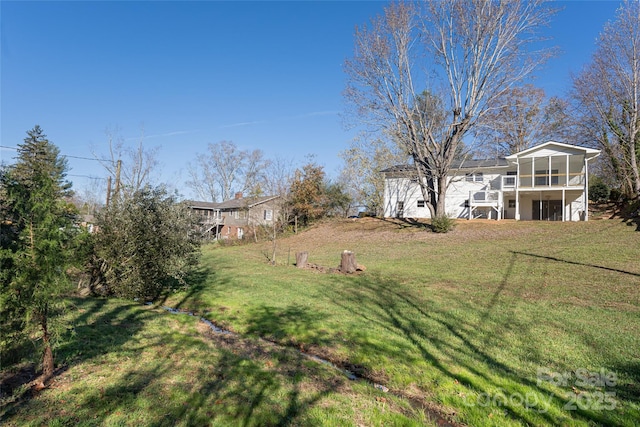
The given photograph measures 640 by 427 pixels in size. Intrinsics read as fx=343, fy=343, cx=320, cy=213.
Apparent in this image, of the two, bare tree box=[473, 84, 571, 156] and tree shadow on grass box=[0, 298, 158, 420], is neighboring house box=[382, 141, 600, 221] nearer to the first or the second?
bare tree box=[473, 84, 571, 156]

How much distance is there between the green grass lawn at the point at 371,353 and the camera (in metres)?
3.71

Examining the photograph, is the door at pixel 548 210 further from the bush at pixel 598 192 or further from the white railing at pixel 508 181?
the bush at pixel 598 192

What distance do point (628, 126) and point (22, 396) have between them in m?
32.6

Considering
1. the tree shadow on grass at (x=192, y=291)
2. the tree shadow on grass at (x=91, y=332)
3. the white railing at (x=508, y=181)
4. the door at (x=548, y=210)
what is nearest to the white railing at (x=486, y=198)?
the white railing at (x=508, y=181)

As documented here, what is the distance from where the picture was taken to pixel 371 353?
5.70m

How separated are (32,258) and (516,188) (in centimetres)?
2621

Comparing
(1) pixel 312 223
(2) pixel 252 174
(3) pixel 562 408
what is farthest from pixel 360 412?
(2) pixel 252 174

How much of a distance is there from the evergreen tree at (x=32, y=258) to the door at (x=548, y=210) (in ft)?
95.9

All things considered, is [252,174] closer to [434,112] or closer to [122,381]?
[434,112]

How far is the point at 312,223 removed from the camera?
3266 cm

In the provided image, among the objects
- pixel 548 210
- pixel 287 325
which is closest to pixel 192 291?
pixel 287 325

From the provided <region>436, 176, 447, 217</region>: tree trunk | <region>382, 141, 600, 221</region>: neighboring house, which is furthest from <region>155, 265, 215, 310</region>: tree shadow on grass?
<region>382, 141, 600, 221</region>: neighboring house

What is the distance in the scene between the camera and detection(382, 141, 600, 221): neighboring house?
2333cm

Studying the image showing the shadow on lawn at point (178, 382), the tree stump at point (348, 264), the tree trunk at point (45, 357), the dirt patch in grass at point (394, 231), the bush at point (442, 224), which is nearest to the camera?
the shadow on lawn at point (178, 382)
